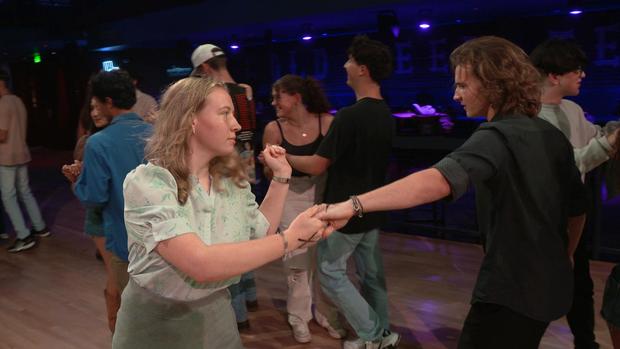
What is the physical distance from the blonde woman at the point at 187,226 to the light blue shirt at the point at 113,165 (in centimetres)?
105

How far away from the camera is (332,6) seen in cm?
907

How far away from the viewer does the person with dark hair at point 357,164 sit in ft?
9.78

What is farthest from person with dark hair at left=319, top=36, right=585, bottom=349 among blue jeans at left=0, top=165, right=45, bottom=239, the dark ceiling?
the dark ceiling

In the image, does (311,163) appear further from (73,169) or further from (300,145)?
(73,169)

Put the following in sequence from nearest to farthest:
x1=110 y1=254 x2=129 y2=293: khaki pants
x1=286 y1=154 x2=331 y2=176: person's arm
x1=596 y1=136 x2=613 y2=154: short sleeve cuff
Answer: x1=596 y1=136 x2=613 y2=154: short sleeve cuff
x1=110 y1=254 x2=129 y2=293: khaki pants
x1=286 y1=154 x2=331 y2=176: person's arm

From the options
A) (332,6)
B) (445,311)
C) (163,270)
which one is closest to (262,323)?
(445,311)

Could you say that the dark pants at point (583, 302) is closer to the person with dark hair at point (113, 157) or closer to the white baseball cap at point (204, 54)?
the person with dark hair at point (113, 157)

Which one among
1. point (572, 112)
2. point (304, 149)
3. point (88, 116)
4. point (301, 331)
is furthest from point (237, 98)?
point (572, 112)

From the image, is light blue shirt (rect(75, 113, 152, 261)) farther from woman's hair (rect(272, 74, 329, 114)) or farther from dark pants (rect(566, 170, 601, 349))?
dark pants (rect(566, 170, 601, 349))

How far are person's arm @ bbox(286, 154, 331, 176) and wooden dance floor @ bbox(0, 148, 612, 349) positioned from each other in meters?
1.05

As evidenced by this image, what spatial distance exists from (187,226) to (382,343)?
2.05m

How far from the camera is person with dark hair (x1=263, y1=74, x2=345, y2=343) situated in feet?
11.0

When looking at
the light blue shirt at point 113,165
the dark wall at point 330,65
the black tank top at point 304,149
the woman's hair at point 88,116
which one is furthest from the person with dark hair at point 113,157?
the dark wall at point 330,65

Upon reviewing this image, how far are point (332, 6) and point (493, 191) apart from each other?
25.9ft
